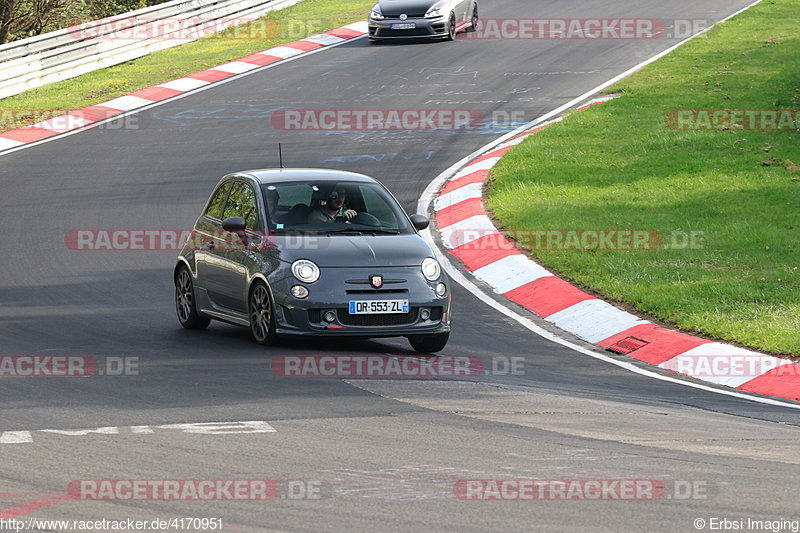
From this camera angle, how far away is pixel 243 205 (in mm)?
13016

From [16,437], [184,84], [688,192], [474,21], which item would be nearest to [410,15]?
[474,21]

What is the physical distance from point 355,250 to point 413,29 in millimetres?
20690

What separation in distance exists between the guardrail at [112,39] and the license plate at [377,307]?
740 inches

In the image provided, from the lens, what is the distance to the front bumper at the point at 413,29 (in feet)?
104

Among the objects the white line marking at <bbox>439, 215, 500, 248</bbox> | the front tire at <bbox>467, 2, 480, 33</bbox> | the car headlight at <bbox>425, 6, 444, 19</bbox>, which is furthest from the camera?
the front tire at <bbox>467, 2, 480, 33</bbox>

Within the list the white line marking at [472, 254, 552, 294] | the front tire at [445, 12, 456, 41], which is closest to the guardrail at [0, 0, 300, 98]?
the front tire at [445, 12, 456, 41]

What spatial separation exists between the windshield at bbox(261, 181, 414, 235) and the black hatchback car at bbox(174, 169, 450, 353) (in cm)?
1

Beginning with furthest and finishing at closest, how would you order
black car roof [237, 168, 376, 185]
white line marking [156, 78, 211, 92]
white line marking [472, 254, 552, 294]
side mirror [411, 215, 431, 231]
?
white line marking [156, 78, 211, 92], white line marking [472, 254, 552, 294], black car roof [237, 168, 376, 185], side mirror [411, 215, 431, 231]

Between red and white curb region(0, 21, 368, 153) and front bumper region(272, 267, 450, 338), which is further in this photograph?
red and white curb region(0, 21, 368, 153)

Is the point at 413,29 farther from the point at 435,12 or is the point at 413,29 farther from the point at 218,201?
the point at 218,201

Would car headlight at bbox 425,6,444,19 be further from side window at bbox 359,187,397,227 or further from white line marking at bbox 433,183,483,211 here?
side window at bbox 359,187,397,227

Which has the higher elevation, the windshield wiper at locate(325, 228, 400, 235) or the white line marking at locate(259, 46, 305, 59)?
the white line marking at locate(259, 46, 305, 59)

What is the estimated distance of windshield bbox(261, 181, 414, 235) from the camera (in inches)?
490

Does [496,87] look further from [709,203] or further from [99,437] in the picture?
[99,437]
